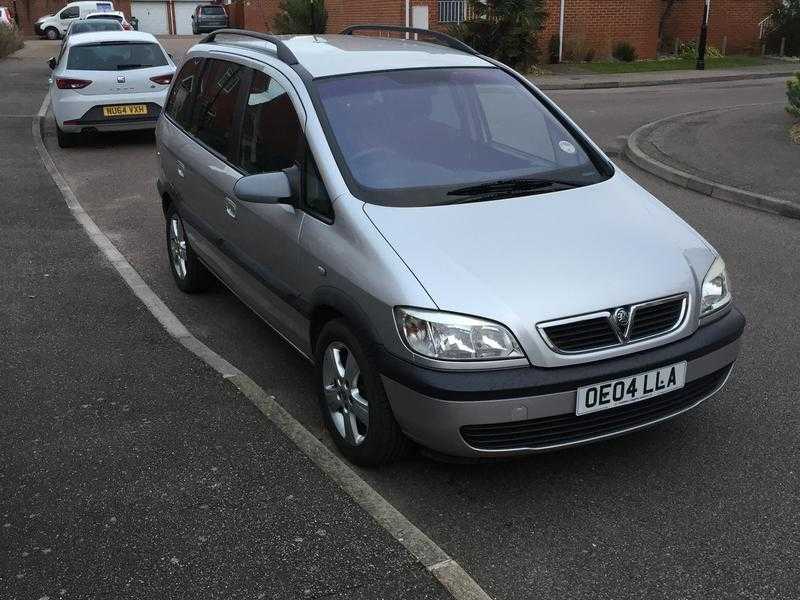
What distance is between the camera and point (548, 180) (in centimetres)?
455

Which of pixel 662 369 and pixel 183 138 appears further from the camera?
pixel 183 138

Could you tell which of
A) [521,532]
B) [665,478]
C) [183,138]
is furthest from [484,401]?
[183,138]

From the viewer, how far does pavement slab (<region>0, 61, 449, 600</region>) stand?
131 inches

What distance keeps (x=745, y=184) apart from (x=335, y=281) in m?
7.26

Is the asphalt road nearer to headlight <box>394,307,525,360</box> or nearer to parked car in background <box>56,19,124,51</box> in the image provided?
headlight <box>394,307,525,360</box>

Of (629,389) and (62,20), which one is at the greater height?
(62,20)

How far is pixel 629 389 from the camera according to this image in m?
3.68

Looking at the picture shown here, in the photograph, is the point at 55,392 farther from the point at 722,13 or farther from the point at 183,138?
the point at 722,13

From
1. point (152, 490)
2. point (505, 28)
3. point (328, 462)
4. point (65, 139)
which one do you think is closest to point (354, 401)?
point (328, 462)

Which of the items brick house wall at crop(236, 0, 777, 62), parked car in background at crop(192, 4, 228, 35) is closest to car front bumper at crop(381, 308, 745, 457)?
brick house wall at crop(236, 0, 777, 62)

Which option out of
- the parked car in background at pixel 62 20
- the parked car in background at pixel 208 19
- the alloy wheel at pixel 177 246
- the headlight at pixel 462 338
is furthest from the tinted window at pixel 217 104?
the parked car in background at pixel 208 19

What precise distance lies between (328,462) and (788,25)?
29.5 meters

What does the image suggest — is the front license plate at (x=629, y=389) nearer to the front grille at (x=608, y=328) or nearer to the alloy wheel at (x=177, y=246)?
the front grille at (x=608, y=328)

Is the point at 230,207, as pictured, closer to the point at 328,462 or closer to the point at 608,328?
the point at 328,462
